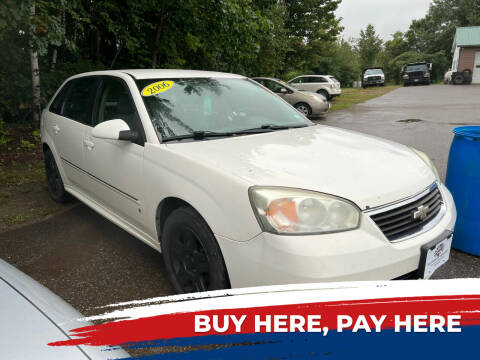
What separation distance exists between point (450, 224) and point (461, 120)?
36.6 feet

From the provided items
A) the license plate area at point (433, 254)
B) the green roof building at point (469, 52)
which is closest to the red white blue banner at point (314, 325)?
the license plate area at point (433, 254)

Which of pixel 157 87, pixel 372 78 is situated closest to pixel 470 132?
pixel 157 87

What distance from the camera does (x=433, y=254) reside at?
2248mm

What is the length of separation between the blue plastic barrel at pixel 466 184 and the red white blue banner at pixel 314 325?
52.4 inches

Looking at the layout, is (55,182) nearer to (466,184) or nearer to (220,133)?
(220,133)

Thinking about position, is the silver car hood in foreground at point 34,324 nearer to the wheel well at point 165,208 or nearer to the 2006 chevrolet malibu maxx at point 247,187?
the 2006 chevrolet malibu maxx at point 247,187

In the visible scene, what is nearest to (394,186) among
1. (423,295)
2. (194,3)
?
(423,295)

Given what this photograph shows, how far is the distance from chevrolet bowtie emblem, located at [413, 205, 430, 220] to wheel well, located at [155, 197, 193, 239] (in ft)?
4.47

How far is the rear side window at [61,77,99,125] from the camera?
3.78m

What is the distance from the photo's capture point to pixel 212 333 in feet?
6.47

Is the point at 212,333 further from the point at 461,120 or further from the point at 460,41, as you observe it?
the point at 460,41

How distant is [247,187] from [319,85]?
64.0 feet

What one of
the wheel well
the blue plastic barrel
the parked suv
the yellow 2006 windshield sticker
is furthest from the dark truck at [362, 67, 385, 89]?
the wheel well

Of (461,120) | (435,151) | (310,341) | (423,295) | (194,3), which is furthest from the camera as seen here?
(461,120)
